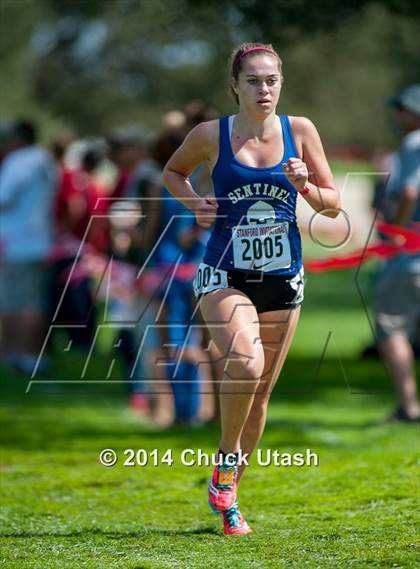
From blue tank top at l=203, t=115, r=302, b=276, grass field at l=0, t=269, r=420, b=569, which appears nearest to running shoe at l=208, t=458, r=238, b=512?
grass field at l=0, t=269, r=420, b=569

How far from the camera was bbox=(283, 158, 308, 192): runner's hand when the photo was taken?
5219mm

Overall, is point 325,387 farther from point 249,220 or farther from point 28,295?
point 249,220

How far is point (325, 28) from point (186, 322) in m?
2.86

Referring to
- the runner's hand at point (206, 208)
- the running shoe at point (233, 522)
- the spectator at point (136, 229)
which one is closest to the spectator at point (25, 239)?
the spectator at point (136, 229)

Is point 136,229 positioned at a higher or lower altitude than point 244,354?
lower

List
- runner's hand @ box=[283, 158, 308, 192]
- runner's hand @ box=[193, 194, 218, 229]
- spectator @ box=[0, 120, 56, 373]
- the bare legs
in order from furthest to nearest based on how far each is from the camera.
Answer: spectator @ box=[0, 120, 56, 373] → runner's hand @ box=[193, 194, 218, 229] → the bare legs → runner's hand @ box=[283, 158, 308, 192]

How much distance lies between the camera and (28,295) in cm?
1288

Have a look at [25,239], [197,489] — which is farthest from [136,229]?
[197,489]

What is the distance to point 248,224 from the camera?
551 centimetres

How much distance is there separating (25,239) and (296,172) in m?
7.69

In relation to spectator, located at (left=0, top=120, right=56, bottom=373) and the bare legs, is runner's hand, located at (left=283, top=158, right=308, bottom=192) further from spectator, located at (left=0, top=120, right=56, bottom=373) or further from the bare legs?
spectator, located at (left=0, top=120, right=56, bottom=373)

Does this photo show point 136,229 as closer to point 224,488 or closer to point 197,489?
point 197,489

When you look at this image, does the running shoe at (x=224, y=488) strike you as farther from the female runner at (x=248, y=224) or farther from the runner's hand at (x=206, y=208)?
the runner's hand at (x=206, y=208)

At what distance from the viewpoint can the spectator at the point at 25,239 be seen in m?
12.3
